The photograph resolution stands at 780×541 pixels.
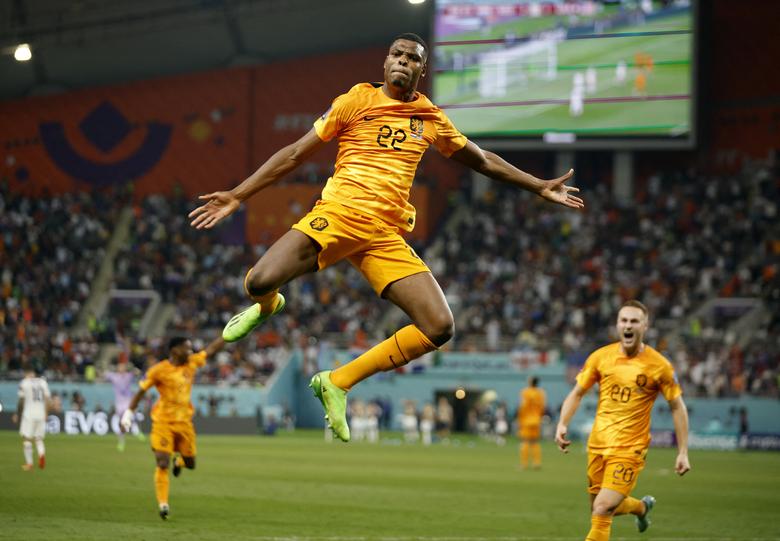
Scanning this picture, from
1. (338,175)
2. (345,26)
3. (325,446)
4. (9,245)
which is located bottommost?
(325,446)

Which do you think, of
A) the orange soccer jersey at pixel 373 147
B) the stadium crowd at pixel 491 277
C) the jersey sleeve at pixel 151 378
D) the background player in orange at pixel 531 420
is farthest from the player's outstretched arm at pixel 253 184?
the stadium crowd at pixel 491 277

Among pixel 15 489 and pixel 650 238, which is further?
pixel 650 238

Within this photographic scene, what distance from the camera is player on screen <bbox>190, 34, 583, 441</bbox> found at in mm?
9039

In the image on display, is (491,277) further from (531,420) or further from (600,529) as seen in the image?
(600,529)

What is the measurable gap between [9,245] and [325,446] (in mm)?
20108

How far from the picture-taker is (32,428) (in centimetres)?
2416

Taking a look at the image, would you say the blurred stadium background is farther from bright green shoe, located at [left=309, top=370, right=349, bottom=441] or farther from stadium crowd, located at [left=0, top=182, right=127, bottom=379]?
bright green shoe, located at [left=309, top=370, right=349, bottom=441]

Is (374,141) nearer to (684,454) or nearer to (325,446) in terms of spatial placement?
(684,454)

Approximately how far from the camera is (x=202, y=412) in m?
43.2

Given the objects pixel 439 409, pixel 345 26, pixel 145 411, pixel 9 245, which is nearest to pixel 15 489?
pixel 145 411

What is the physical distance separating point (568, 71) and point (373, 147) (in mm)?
39361

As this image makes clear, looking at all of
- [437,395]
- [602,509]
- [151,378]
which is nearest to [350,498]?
[151,378]

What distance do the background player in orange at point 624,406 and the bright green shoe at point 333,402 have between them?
3196 millimetres

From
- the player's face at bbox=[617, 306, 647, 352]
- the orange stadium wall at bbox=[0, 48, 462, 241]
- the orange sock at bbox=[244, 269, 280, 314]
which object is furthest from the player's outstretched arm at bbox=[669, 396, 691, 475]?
the orange stadium wall at bbox=[0, 48, 462, 241]
